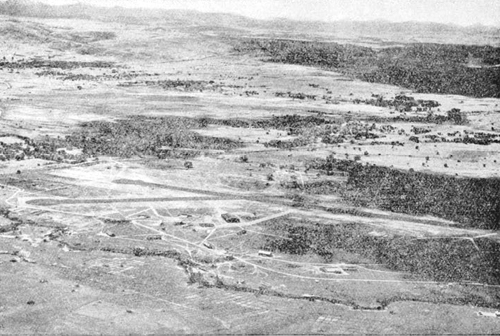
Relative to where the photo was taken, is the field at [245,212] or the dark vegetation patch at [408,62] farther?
the dark vegetation patch at [408,62]

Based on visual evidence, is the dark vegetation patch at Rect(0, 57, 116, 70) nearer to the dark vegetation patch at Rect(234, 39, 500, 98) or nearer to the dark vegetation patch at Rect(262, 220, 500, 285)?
the dark vegetation patch at Rect(234, 39, 500, 98)

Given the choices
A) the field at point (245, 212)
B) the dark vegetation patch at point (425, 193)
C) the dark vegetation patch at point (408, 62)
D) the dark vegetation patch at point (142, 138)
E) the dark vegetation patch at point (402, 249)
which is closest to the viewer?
the field at point (245, 212)

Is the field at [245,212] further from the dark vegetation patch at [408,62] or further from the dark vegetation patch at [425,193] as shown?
the dark vegetation patch at [408,62]

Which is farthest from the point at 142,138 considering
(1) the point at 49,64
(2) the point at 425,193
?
(1) the point at 49,64

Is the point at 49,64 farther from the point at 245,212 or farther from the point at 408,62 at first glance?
the point at 245,212

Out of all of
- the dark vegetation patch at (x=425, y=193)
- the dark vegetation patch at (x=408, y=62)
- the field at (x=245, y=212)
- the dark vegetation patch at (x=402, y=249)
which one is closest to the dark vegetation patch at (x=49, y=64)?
the field at (x=245, y=212)
